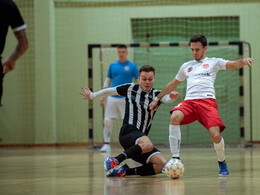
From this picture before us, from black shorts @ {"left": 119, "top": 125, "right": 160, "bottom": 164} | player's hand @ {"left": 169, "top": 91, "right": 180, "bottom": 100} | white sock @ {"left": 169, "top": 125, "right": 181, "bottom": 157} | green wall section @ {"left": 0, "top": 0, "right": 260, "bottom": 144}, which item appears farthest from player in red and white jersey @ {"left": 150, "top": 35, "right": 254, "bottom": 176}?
green wall section @ {"left": 0, "top": 0, "right": 260, "bottom": 144}

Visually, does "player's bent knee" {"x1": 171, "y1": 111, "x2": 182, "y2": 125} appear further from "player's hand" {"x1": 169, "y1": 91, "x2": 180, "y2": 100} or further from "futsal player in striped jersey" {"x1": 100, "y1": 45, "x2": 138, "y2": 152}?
"futsal player in striped jersey" {"x1": 100, "y1": 45, "x2": 138, "y2": 152}

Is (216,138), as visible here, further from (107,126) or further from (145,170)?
(107,126)

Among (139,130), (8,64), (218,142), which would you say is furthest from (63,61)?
(8,64)

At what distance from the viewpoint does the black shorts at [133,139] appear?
4.93 m

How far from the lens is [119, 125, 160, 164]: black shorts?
4926 millimetres

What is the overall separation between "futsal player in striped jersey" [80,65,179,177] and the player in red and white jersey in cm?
15

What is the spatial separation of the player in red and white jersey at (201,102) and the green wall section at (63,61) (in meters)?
6.86

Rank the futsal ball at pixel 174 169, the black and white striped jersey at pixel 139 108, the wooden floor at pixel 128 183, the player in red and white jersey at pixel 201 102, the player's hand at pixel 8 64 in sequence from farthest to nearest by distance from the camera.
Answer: the black and white striped jersey at pixel 139 108 → the player in red and white jersey at pixel 201 102 → the futsal ball at pixel 174 169 → the wooden floor at pixel 128 183 → the player's hand at pixel 8 64

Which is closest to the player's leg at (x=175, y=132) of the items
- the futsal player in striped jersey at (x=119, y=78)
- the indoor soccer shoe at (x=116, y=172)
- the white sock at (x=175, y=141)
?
the white sock at (x=175, y=141)

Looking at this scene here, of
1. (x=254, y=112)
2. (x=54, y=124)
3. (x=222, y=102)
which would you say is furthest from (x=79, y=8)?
(x=254, y=112)

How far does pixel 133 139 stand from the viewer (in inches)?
195

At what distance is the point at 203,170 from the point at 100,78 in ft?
23.0

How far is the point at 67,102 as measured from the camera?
487 inches

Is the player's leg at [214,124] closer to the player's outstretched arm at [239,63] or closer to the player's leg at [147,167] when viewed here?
the player's outstretched arm at [239,63]
